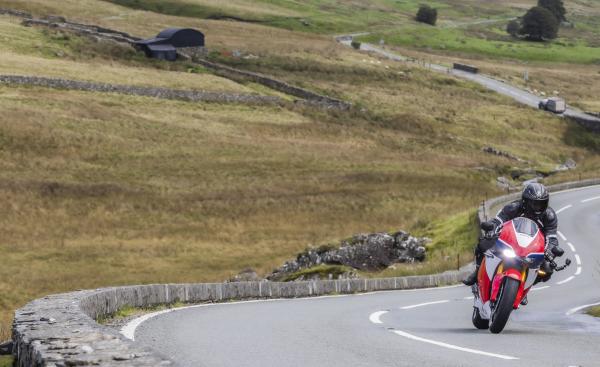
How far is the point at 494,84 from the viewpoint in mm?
136875

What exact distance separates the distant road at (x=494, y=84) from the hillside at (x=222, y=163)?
9.53 feet

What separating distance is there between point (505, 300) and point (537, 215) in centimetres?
165

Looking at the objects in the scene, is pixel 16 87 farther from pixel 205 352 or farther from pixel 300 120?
pixel 205 352

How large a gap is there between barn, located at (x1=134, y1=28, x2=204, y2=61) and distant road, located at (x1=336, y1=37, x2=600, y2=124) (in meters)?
35.1

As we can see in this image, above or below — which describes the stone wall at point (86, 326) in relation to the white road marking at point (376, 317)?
above

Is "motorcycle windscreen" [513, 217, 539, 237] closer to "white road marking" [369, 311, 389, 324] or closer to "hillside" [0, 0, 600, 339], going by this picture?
"white road marking" [369, 311, 389, 324]

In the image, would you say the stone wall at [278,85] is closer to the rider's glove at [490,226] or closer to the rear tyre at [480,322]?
the rear tyre at [480,322]

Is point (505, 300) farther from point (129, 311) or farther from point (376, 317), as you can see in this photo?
point (129, 311)

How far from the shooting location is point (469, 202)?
66.3 metres

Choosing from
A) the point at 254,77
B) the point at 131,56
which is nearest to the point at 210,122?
the point at 254,77

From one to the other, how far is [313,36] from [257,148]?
8613 centimetres

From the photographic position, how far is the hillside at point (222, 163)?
161 feet

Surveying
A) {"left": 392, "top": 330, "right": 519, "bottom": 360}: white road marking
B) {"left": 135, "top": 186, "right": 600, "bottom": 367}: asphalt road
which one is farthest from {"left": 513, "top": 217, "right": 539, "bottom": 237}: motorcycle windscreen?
{"left": 392, "top": 330, "right": 519, "bottom": 360}: white road marking

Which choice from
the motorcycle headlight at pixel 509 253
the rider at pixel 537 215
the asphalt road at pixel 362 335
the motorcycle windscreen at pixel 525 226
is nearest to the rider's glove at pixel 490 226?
the rider at pixel 537 215
